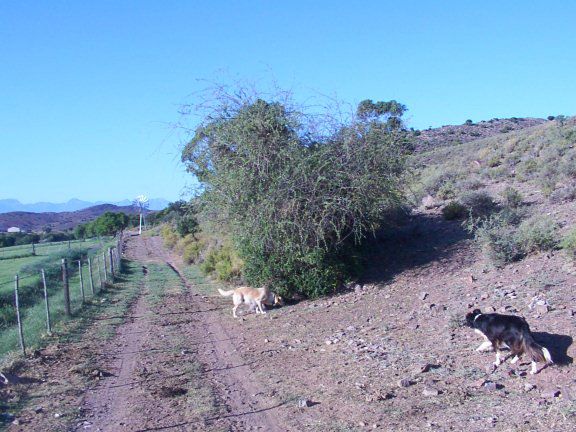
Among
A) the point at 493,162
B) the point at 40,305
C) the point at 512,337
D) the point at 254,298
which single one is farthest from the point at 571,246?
the point at 493,162

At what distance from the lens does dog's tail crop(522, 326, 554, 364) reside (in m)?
7.91

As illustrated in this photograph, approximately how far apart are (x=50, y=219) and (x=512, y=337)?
17146cm

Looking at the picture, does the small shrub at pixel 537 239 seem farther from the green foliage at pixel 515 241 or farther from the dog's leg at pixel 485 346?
the dog's leg at pixel 485 346

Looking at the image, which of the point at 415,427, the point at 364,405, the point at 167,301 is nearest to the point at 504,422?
the point at 415,427

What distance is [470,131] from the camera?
2655 inches

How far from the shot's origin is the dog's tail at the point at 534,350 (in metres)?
7.91

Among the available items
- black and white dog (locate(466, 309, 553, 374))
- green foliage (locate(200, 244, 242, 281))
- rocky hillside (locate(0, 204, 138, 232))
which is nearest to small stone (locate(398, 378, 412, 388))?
black and white dog (locate(466, 309, 553, 374))

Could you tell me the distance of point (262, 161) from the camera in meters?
16.5

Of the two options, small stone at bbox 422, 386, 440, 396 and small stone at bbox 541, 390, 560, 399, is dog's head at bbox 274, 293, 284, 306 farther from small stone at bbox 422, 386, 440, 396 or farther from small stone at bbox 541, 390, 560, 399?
small stone at bbox 541, 390, 560, 399

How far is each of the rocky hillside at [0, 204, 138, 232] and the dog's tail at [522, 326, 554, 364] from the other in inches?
5329

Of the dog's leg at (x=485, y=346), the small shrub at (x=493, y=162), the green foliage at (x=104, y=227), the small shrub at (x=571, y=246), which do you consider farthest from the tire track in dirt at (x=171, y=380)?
the green foliage at (x=104, y=227)

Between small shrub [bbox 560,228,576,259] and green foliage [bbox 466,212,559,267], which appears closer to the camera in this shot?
small shrub [bbox 560,228,576,259]

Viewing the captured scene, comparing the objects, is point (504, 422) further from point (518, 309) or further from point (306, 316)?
point (306, 316)

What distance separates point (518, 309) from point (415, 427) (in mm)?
4186
